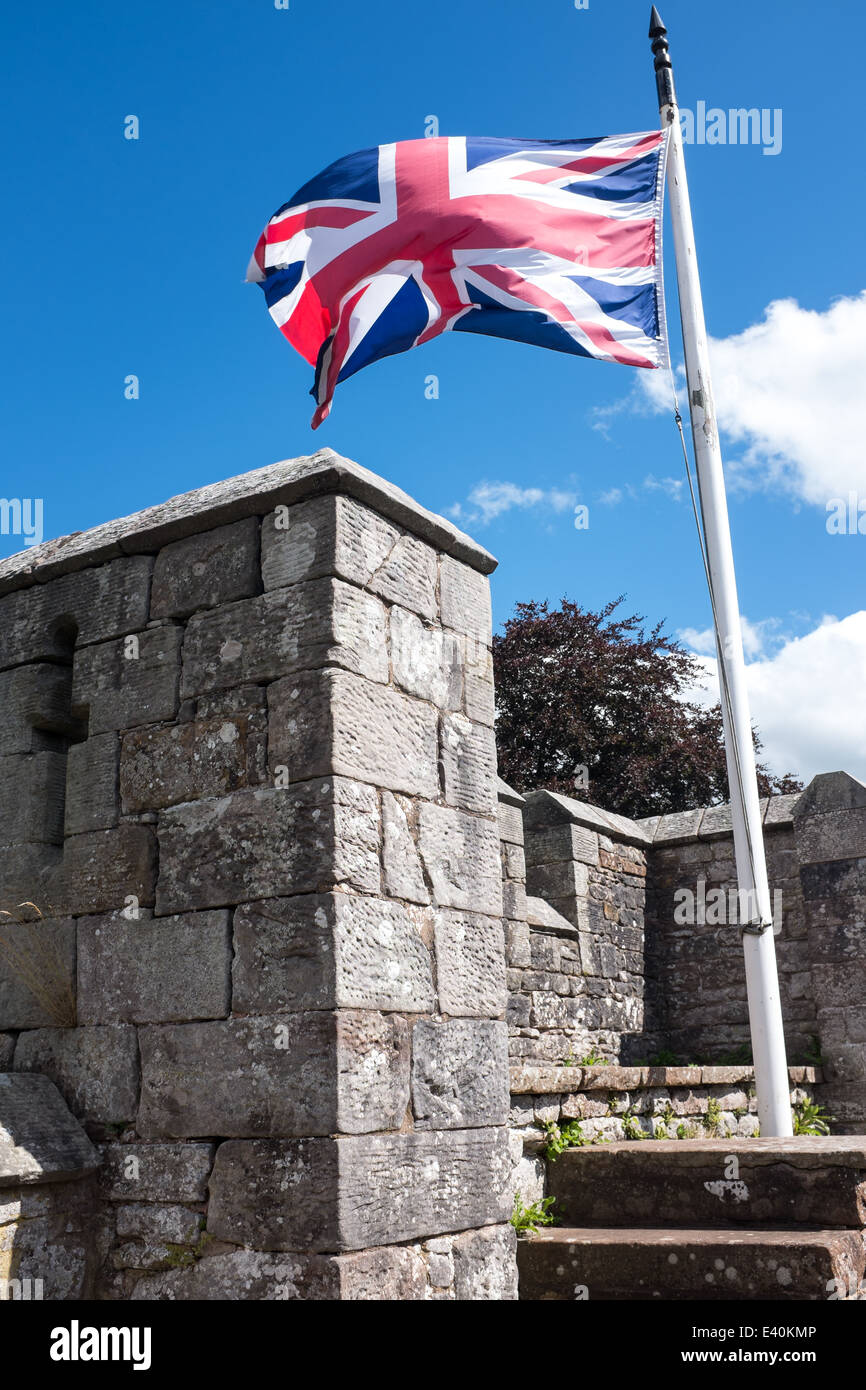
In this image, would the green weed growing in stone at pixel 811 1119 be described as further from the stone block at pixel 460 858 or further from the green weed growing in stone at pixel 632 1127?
the stone block at pixel 460 858

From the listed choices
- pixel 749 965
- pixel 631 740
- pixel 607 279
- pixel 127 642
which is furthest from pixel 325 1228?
pixel 631 740

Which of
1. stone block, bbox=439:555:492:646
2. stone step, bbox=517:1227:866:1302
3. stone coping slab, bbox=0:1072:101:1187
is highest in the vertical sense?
stone block, bbox=439:555:492:646

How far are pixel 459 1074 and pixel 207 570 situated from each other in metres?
1.74

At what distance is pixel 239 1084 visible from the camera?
3195 millimetres

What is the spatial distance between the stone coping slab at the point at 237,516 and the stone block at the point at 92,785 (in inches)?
25.8

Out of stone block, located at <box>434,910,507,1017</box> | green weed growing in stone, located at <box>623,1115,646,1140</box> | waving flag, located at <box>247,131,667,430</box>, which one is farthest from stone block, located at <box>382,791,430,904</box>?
waving flag, located at <box>247,131,667,430</box>

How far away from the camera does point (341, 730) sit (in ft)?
10.9

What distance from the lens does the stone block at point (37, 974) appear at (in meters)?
3.60

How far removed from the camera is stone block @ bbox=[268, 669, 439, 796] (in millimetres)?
3318

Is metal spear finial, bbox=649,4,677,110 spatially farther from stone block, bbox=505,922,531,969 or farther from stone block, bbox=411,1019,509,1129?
stone block, bbox=411,1019,509,1129

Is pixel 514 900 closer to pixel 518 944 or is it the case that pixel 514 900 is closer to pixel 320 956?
pixel 518 944

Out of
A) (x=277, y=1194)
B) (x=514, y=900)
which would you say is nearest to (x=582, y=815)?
(x=514, y=900)

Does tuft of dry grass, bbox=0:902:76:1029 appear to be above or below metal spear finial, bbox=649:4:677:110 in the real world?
below

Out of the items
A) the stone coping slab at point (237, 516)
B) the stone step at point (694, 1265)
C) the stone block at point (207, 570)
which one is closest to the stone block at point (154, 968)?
the stone block at point (207, 570)
